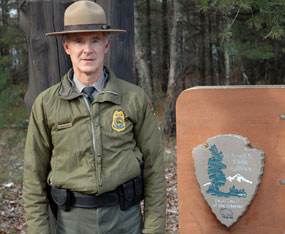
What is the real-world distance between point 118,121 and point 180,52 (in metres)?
7.61

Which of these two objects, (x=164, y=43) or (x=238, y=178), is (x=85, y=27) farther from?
(x=164, y=43)

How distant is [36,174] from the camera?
2262 mm

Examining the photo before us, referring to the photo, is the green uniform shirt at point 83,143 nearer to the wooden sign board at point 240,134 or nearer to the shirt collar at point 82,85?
the shirt collar at point 82,85

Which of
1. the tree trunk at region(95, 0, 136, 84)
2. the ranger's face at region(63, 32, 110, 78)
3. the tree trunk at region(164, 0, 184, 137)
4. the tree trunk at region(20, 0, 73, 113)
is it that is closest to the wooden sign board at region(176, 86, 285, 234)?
the tree trunk at region(95, 0, 136, 84)

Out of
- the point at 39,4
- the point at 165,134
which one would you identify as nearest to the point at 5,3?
the point at 165,134

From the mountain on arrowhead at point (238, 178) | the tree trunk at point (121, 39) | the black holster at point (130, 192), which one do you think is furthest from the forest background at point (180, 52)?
the black holster at point (130, 192)

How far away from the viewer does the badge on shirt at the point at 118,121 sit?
2240 mm

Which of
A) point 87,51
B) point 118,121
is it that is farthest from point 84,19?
point 118,121

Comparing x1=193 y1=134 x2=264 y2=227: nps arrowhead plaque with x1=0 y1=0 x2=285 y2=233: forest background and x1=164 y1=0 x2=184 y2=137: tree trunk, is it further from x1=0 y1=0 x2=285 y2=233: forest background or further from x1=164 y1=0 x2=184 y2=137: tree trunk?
x1=164 y1=0 x2=184 y2=137: tree trunk

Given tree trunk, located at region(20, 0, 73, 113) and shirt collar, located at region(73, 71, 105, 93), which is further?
tree trunk, located at region(20, 0, 73, 113)

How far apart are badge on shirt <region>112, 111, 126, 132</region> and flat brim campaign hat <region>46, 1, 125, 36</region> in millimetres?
473

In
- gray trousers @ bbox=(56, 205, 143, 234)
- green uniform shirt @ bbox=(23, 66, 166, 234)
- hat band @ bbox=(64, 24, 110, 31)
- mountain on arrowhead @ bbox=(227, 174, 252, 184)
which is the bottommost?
mountain on arrowhead @ bbox=(227, 174, 252, 184)

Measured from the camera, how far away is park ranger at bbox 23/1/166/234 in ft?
7.20

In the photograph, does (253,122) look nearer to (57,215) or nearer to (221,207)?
(221,207)
